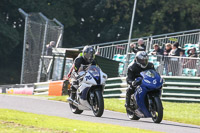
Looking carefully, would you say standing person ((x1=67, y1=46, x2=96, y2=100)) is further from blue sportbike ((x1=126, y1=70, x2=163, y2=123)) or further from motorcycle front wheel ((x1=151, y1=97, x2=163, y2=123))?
motorcycle front wheel ((x1=151, y1=97, x2=163, y2=123))

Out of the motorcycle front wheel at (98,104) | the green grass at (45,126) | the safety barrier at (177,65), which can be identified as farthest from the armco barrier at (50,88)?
the green grass at (45,126)

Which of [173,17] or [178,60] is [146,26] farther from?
[178,60]

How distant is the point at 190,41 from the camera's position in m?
25.1

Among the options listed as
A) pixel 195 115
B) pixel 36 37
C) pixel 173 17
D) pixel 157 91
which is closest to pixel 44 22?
pixel 36 37

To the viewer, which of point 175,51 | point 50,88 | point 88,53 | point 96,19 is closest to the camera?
point 88,53

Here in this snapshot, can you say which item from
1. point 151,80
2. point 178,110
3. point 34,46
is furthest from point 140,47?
point 151,80

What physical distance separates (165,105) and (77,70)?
4.73 m

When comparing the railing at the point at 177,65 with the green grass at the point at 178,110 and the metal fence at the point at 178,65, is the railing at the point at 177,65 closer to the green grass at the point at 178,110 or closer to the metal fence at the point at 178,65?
the metal fence at the point at 178,65

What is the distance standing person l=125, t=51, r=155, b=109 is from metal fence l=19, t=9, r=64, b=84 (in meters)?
11.1

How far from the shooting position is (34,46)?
23781mm

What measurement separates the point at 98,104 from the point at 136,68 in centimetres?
117

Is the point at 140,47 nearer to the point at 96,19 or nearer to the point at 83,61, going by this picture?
the point at 83,61

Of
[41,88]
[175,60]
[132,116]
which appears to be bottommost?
[132,116]

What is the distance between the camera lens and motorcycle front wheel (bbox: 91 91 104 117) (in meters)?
12.7
